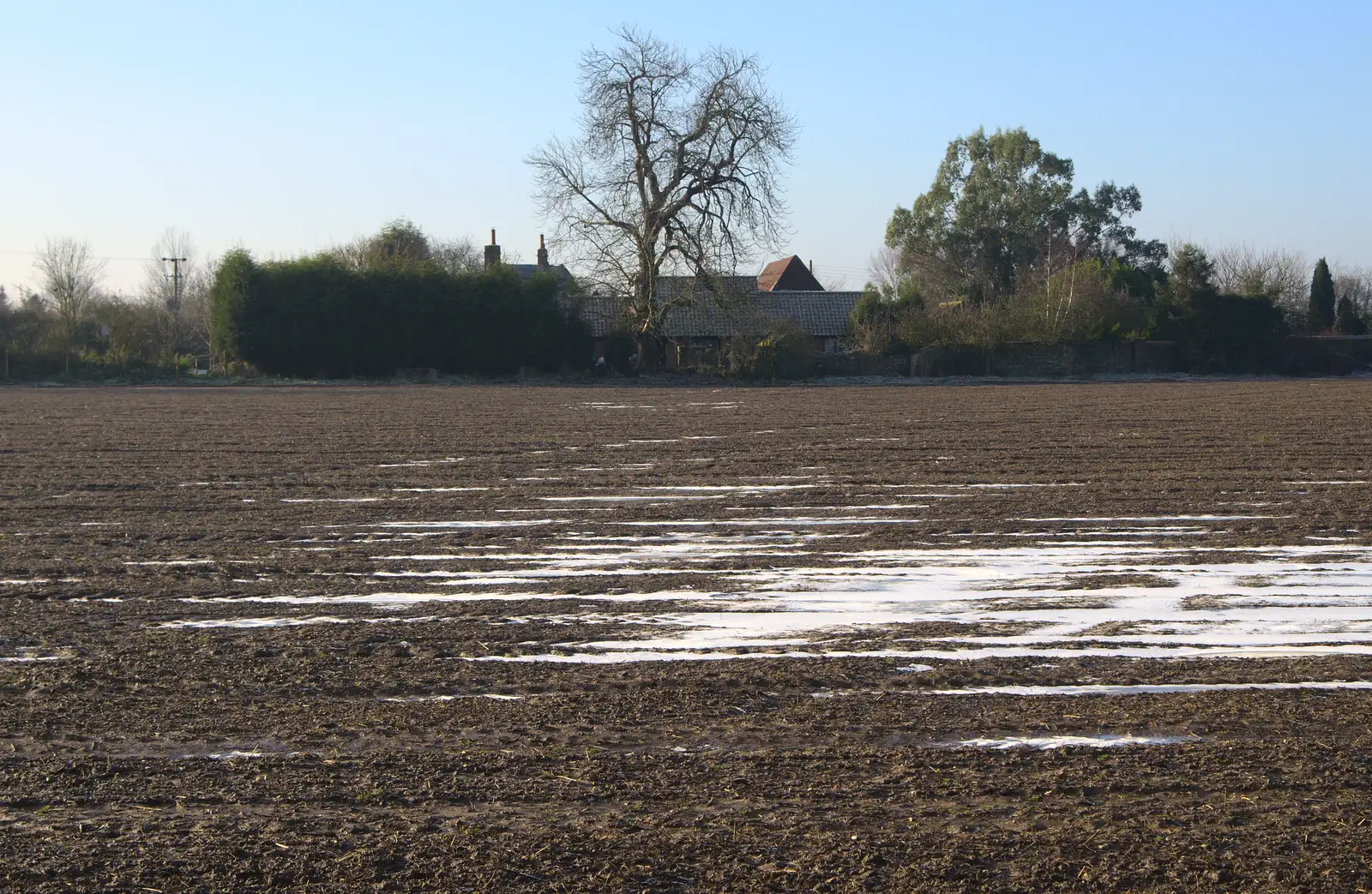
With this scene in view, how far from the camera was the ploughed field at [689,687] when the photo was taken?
3922mm

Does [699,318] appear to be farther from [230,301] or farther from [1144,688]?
[1144,688]

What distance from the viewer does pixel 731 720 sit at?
5176 millimetres

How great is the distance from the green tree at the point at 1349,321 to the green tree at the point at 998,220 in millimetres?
12195

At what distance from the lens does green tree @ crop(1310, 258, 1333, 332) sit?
6738cm

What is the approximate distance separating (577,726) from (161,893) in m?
1.80

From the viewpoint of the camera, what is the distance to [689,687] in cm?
566

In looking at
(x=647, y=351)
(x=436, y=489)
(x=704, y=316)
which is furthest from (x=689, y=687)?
(x=704, y=316)

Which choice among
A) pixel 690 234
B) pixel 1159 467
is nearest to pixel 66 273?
pixel 690 234

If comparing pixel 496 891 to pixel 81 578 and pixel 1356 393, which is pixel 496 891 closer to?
pixel 81 578

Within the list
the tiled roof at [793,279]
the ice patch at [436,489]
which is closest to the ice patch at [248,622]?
the ice patch at [436,489]

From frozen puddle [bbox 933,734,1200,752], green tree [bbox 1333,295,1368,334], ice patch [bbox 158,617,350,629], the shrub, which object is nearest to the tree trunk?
the shrub

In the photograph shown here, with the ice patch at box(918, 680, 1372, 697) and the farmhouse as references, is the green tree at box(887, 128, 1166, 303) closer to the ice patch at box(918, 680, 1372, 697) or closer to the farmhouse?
the farmhouse

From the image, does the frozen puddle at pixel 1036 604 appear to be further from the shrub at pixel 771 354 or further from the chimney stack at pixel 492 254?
the chimney stack at pixel 492 254

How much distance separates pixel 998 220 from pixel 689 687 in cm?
6843
